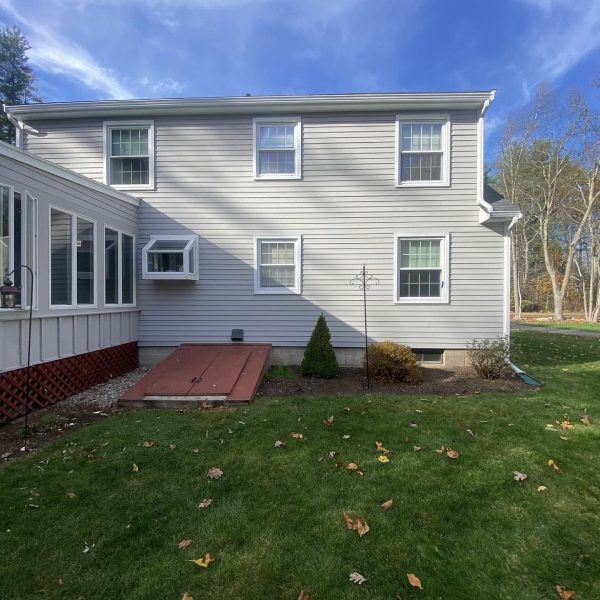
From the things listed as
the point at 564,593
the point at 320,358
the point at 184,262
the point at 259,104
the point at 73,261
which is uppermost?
the point at 259,104

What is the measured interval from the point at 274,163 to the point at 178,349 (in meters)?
4.38

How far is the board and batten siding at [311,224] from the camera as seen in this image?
7.86 metres

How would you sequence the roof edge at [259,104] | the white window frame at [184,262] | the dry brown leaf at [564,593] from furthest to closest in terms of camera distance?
the white window frame at [184,262] < the roof edge at [259,104] < the dry brown leaf at [564,593]

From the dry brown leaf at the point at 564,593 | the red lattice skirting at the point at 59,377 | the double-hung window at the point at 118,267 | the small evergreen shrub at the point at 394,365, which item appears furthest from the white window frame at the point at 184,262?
the dry brown leaf at the point at 564,593

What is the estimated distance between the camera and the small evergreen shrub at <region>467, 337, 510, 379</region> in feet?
22.7

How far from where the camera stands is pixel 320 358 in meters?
6.99

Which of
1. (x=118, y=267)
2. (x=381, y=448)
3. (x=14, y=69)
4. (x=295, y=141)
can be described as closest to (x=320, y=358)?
(x=381, y=448)

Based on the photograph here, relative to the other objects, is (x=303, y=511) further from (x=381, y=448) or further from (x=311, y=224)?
(x=311, y=224)

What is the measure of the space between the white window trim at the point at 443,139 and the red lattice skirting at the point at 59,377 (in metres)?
6.60

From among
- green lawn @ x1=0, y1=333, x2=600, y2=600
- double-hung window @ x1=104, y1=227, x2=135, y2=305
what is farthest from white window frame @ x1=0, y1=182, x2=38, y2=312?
green lawn @ x1=0, y1=333, x2=600, y2=600

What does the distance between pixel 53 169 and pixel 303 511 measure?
5.69 meters

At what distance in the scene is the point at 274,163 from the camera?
811cm

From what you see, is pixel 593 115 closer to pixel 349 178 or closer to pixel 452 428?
pixel 349 178

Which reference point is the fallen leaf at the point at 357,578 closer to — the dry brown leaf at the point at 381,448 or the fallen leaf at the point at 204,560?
the fallen leaf at the point at 204,560
